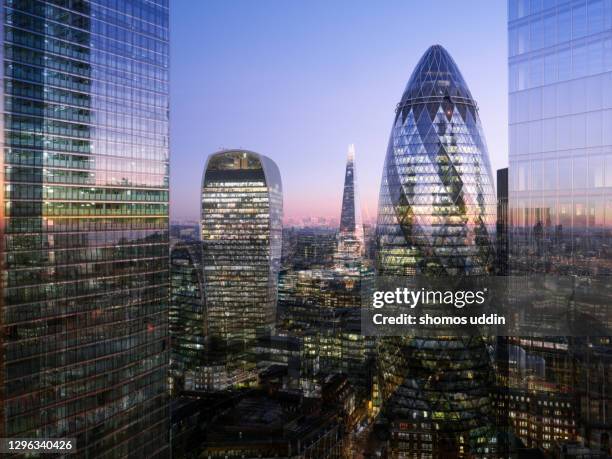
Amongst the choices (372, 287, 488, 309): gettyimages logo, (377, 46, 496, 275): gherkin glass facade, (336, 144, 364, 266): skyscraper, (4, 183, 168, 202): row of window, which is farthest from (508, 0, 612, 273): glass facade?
(336, 144, 364, 266): skyscraper

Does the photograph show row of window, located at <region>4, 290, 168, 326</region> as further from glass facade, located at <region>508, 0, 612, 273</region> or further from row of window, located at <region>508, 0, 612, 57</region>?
row of window, located at <region>508, 0, 612, 57</region>

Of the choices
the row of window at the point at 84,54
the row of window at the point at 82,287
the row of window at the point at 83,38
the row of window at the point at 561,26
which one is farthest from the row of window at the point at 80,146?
the row of window at the point at 561,26

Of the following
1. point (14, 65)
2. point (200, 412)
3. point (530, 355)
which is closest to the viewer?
point (530, 355)

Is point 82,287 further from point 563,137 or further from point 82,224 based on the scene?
point 563,137

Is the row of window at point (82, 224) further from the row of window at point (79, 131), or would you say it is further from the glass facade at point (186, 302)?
the glass facade at point (186, 302)

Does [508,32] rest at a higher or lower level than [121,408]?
higher

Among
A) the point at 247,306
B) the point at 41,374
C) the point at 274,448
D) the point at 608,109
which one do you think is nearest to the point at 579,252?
the point at 608,109

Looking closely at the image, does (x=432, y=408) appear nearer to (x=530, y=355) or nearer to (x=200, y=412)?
(x=200, y=412)
